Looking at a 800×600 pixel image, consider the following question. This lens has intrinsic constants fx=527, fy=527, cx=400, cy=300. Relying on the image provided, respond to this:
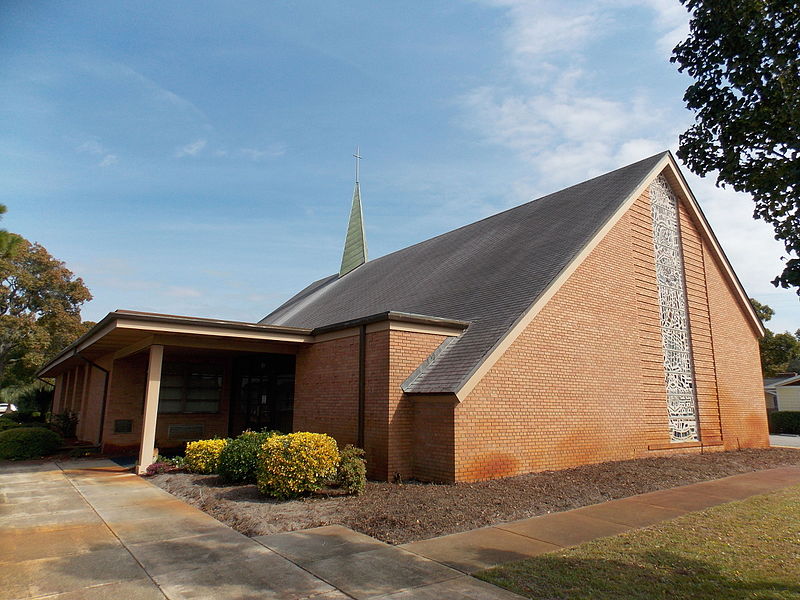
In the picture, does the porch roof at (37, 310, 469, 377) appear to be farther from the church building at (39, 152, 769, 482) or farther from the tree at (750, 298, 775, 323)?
the tree at (750, 298, 775, 323)

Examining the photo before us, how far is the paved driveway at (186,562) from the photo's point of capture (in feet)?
15.6

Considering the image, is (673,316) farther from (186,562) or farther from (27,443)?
(27,443)

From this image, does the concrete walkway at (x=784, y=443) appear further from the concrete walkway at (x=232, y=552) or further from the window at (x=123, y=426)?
the window at (x=123, y=426)

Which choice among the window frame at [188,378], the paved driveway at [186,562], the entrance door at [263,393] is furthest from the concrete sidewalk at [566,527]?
the window frame at [188,378]

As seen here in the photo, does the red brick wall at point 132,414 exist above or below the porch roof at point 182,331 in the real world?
below

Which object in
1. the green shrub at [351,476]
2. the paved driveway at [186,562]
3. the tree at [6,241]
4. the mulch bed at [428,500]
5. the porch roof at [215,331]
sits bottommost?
the paved driveway at [186,562]

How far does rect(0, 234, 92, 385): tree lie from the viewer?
35500 millimetres

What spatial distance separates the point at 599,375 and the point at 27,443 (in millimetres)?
15465

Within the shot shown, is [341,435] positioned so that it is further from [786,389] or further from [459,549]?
[786,389]

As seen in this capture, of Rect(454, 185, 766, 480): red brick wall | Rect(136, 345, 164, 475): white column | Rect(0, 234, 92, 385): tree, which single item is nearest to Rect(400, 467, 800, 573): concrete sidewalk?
Rect(454, 185, 766, 480): red brick wall

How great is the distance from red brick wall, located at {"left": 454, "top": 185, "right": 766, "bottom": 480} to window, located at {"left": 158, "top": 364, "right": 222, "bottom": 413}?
36.3 ft

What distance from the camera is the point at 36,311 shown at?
36.9m

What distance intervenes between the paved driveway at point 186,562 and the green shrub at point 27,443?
7.62m

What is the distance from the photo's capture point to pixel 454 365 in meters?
10.2
